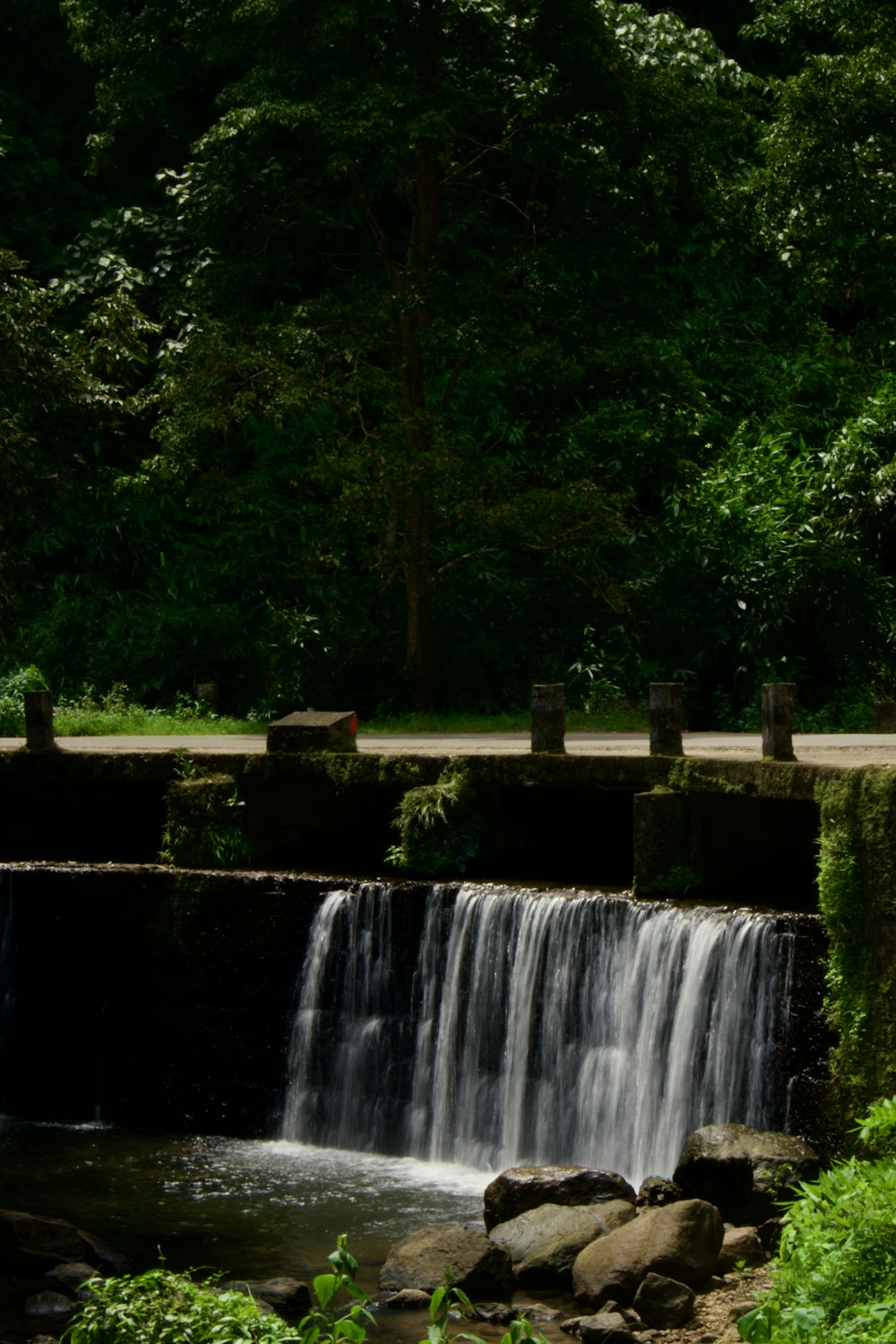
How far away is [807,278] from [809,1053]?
48.2 ft

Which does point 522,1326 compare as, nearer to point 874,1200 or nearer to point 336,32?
point 874,1200

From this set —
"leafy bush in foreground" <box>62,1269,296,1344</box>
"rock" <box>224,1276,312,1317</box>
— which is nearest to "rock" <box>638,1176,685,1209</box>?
"rock" <box>224,1276,312,1317</box>

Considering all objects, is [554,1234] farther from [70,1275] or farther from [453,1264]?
[70,1275]

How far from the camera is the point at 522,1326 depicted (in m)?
6.43

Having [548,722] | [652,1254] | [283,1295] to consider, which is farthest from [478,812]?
[283,1295]

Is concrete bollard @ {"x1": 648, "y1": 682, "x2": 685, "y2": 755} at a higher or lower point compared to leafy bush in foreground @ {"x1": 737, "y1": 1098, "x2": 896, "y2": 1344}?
higher

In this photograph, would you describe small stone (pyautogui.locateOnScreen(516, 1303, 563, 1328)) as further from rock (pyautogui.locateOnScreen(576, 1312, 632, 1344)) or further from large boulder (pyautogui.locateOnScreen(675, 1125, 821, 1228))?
large boulder (pyautogui.locateOnScreen(675, 1125, 821, 1228))

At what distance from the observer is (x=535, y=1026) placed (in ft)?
44.8

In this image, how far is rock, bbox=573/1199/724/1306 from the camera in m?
10.0

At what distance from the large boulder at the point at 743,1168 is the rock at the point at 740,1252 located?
37 centimetres

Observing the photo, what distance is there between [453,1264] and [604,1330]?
106cm

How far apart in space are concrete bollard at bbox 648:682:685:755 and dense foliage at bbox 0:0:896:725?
562 centimetres

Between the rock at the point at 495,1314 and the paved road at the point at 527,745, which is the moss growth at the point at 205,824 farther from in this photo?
the rock at the point at 495,1314

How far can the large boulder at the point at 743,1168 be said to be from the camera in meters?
11.0
